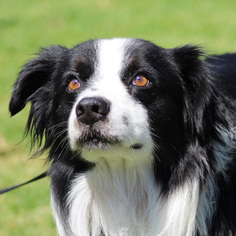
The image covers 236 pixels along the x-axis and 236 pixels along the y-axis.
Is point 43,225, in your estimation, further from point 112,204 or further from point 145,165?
point 145,165

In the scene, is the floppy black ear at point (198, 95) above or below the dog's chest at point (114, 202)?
above

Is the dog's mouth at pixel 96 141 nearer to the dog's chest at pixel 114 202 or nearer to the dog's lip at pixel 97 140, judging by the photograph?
the dog's lip at pixel 97 140

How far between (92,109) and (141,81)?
0.46m

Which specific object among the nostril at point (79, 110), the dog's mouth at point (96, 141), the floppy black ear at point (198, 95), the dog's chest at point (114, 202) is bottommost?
the dog's chest at point (114, 202)

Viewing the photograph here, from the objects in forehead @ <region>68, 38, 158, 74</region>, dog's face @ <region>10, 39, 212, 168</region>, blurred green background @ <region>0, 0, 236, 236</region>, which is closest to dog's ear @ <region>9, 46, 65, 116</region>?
dog's face @ <region>10, 39, 212, 168</region>

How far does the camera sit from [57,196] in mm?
3451

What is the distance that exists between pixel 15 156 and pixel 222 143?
310 cm

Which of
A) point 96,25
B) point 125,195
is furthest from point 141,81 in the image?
point 96,25

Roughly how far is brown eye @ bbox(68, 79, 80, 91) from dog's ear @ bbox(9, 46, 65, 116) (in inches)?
14.8

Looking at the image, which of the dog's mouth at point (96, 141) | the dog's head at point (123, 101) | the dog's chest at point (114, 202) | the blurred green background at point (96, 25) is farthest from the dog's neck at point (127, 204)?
the blurred green background at point (96, 25)

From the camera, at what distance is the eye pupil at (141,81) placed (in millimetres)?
3115

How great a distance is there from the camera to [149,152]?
3139mm

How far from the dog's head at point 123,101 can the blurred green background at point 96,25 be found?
2814 millimetres

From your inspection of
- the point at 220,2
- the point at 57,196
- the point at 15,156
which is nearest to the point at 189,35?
the point at 220,2
